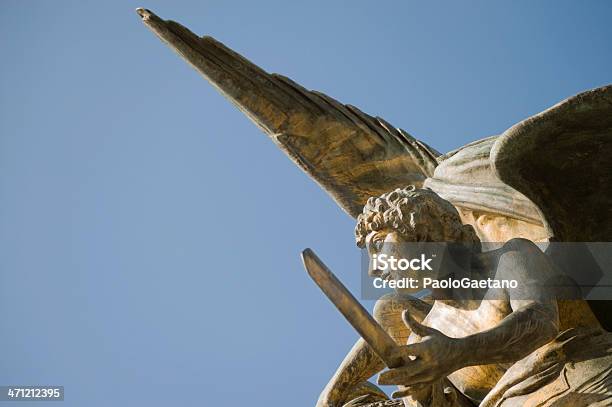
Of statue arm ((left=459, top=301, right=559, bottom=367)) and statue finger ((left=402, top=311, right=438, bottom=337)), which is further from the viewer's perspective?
statue arm ((left=459, top=301, right=559, bottom=367))

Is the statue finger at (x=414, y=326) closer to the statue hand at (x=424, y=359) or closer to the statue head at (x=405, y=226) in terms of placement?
the statue hand at (x=424, y=359)

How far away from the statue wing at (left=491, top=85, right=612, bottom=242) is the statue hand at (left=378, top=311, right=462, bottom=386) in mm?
1928

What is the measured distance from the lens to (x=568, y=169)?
9859 millimetres

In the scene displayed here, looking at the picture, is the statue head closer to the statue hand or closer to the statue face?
the statue face

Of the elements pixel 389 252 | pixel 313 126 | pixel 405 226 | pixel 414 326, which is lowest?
pixel 414 326

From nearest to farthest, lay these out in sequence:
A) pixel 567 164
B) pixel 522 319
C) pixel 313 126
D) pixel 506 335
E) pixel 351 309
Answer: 1. pixel 351 309
2. pixel 506 335
3. pixel 522 319
4. pixel 567 164
5. pixel 313 126

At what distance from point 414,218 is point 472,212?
149cm

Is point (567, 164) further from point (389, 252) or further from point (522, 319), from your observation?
point (522, 319)

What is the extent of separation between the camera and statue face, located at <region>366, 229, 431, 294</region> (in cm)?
921

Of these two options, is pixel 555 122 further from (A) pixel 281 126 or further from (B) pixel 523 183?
(A) pixel 281 126

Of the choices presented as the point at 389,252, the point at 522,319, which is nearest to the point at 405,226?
the point at 389,252

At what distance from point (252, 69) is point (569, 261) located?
3.49 metres

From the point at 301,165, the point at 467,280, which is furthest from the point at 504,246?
the point at 301,165

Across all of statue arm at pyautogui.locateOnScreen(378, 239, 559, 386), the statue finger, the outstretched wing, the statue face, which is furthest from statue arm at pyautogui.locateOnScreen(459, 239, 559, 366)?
the outstretched wing
